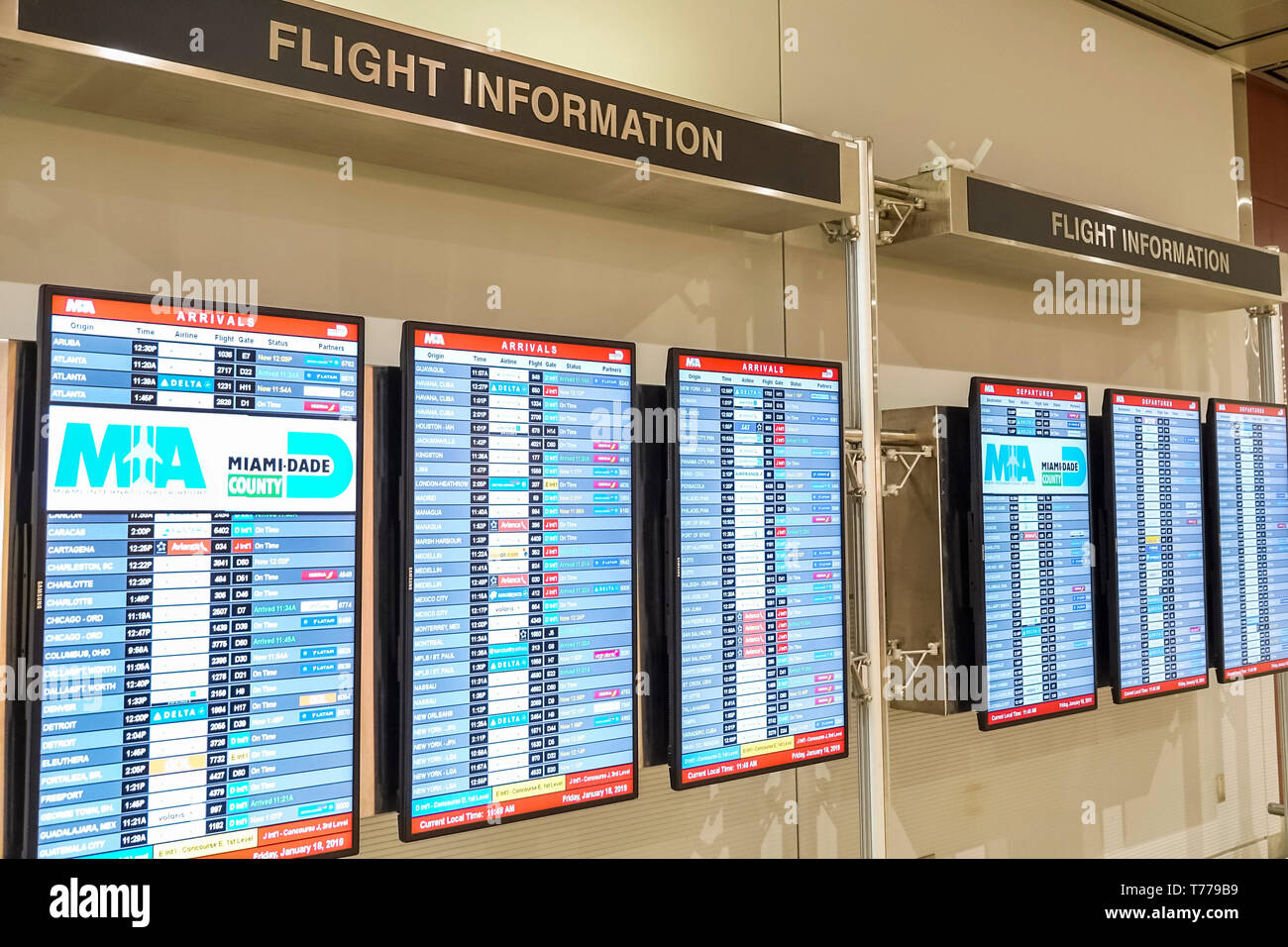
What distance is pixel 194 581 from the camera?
1.91 meters

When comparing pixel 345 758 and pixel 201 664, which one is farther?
pixel 345 758

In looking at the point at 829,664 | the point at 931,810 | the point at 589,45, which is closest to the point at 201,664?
the point at 829,664

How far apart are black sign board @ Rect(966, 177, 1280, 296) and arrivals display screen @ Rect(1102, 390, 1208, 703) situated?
52 cm

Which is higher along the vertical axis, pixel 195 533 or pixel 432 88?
pixel 432 88

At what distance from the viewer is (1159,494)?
11.9 feet

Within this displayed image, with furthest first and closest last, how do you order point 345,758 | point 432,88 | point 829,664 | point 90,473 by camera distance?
point 829,664, point 432,88, point 345,758, point 90,473

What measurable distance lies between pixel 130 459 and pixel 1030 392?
2616 millimetres

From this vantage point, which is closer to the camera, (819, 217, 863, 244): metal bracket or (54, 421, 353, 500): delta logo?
(54, 421, 353, 500): delta logo

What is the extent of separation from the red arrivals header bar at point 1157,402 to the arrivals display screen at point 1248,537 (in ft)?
0.34

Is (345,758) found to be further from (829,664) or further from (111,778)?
(829,664)

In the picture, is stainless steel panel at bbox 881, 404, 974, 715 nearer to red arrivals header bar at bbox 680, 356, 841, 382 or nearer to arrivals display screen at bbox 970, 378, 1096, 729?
arrivals display screen at bbox 970, 378, 1096, 729

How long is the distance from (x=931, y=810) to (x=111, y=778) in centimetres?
253

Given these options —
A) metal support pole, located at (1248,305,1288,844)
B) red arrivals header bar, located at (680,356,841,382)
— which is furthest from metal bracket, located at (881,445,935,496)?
metal support pole, located at (1248,305,1288,844)

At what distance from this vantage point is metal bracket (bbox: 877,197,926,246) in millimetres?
3221
